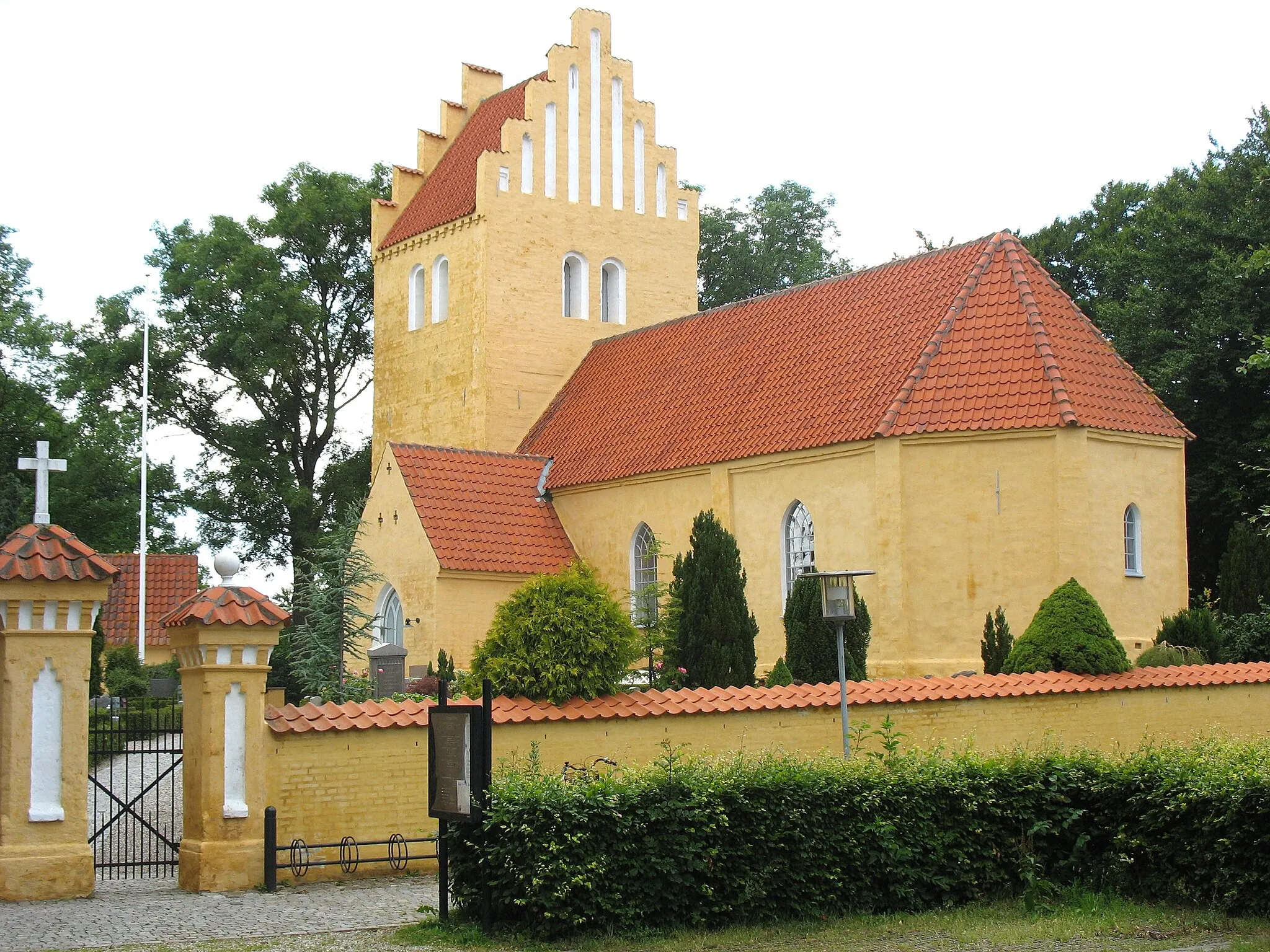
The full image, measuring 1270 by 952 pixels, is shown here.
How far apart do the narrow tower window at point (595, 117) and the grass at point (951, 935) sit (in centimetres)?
2648

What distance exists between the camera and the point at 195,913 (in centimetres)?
1318

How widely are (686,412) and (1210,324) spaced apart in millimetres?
11274

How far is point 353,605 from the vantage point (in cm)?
2528

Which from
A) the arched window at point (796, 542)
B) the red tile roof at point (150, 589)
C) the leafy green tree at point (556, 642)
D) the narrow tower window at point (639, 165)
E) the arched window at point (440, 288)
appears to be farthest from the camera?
the red tile roof at point (150, 589)

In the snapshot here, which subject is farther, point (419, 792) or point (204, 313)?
point (204, 313)

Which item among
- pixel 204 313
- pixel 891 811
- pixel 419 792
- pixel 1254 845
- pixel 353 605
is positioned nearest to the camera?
pixel 1254 845

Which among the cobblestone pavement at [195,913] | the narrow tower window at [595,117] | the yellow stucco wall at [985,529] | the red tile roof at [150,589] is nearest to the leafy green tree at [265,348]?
the red tile roof at [150,589]

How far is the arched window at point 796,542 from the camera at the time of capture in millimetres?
27609

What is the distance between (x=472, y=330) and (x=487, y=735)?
78.0 feet

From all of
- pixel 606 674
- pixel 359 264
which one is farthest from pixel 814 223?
pixel 606 674

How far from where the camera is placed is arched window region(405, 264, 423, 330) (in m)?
38.0

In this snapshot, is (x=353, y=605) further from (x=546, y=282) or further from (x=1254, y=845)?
(x=1254, y=845)

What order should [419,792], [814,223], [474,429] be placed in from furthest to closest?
[814,223], [474,429], [419,792]

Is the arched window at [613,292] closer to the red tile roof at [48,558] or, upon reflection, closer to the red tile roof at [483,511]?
the red tile roof at [483,511]
